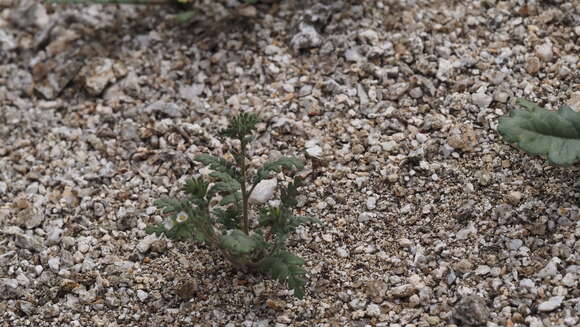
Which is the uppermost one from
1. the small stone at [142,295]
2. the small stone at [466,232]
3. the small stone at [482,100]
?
the small stone at [482,100]

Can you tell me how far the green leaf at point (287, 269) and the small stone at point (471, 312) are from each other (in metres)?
0.57

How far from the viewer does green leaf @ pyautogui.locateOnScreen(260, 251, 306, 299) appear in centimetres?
261

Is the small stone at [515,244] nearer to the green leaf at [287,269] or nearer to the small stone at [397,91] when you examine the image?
the green leaf at [287,269]

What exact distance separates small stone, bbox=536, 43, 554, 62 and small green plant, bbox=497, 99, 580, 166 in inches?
26.8

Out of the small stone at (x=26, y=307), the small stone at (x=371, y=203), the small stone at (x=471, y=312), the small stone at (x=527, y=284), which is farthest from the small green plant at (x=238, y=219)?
the small stone at (x=527, y=284)

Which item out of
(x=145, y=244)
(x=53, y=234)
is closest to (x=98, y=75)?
(x=53, y=234)

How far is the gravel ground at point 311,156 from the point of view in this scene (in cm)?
284

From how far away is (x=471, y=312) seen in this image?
2635 millimetres

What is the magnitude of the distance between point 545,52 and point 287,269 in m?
1.75

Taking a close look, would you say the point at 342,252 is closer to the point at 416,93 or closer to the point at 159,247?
the point at 159,247

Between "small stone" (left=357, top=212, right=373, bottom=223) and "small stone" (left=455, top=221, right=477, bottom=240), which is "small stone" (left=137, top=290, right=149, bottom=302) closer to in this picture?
"small stone" (left=357, top=212, right=373, bottom=223)

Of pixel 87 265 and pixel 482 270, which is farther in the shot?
pixel 87 265

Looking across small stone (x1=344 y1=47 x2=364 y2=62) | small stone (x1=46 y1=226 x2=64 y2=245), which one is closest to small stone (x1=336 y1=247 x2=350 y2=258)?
small stone (x1=344 y1=47 x2=364 y2=62)

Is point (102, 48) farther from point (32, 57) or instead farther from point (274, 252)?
point (274, 252)
